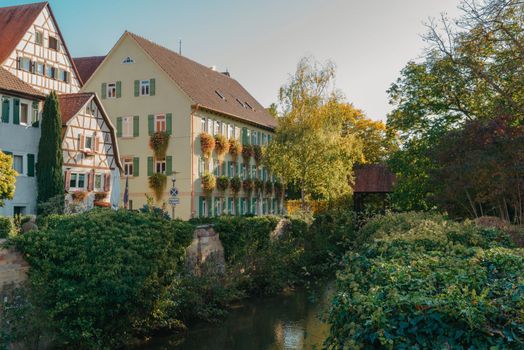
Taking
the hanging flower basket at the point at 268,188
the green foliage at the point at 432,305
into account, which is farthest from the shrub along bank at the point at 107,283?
the hanging flower basket at the point at 268,188

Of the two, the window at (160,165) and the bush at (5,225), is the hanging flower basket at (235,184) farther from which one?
the bush at (5,225)

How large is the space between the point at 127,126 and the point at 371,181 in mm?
18312

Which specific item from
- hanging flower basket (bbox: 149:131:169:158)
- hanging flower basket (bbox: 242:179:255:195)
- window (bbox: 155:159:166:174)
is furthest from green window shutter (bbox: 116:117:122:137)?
hanging flower basket (bbox: 242:179:255:195)

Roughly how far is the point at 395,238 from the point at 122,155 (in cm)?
2909

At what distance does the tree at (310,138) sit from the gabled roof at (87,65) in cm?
1821

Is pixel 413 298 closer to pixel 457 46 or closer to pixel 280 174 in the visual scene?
pixel 457 46

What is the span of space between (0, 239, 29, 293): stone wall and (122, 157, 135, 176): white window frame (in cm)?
2350

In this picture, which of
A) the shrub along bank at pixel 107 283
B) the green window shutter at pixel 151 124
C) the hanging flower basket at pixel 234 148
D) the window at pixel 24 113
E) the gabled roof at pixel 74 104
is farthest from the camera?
the hanging flower basket at pixel 234 148

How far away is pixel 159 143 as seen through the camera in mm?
35344

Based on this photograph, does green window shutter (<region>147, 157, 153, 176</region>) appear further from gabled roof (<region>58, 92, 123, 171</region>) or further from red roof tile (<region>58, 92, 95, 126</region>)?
red roof tile (<region>58, 92, 95, 126</region>)

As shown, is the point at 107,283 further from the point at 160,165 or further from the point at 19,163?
the point at 160,165

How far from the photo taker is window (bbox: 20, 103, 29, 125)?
2947 centimetres

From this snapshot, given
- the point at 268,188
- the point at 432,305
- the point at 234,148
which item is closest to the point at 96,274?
the point at 432,305

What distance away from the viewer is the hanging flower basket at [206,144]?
118 feet
